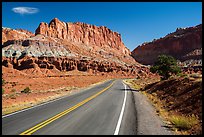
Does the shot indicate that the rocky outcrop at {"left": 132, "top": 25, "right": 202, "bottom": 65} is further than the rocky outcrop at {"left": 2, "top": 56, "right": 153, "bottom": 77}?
Yes

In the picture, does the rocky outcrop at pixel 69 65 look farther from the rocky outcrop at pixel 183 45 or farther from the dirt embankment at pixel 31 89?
the rocky outcrop at pixel 183 45

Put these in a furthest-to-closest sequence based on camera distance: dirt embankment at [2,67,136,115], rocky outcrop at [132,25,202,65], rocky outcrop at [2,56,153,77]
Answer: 1. rocky outcrop at [132,25,202,65]
2. rocky outcrop at [2,56,153,77]
3. dirt embankment at [2,67,136,115]

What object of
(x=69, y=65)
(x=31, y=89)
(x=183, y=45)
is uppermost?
(x=183, y=45)

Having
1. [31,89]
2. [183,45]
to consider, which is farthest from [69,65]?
[183,45]

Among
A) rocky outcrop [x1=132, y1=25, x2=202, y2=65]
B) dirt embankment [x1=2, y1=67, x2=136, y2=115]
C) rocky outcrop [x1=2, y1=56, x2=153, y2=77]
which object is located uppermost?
rocky outcrop [x1=132, y1=25, x2=202, y2=65]

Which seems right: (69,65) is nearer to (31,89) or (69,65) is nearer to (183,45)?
(31,89)

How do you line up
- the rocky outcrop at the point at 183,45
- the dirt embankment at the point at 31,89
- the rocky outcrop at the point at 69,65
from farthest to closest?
the rocky outcrop at the point at 183,45 → the rocky outcrop at the point at 69,65 → the dirt embankment at the point at 31,89

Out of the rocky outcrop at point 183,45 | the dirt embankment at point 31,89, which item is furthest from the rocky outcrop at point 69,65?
the rocky outcrop at point 183,45

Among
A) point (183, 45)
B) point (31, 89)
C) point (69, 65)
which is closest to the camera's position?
point (31, 89)

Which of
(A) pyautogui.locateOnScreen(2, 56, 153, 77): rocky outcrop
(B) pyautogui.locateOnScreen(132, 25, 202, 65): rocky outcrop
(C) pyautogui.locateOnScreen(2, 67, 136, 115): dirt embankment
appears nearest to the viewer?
(C) pyautogui.locateOnScreen(2, 67, 136, 115): dirt embankment

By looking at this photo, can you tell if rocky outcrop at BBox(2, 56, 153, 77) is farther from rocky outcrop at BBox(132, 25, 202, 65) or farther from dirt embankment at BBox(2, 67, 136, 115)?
rocky outcrop at BBox(132, 25, 202, 65)

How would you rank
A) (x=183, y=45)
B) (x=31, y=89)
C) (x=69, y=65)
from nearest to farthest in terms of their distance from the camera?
(x=31, y=89)
(x=69, y=65)
(x=183, y=45)

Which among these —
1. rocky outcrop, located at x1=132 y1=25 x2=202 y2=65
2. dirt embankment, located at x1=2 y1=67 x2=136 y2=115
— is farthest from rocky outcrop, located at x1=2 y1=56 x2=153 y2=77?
rocky outcrop, located at x1=132 y1=25 x2=202 y2=65

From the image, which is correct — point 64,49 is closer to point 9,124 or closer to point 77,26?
point 77,26
